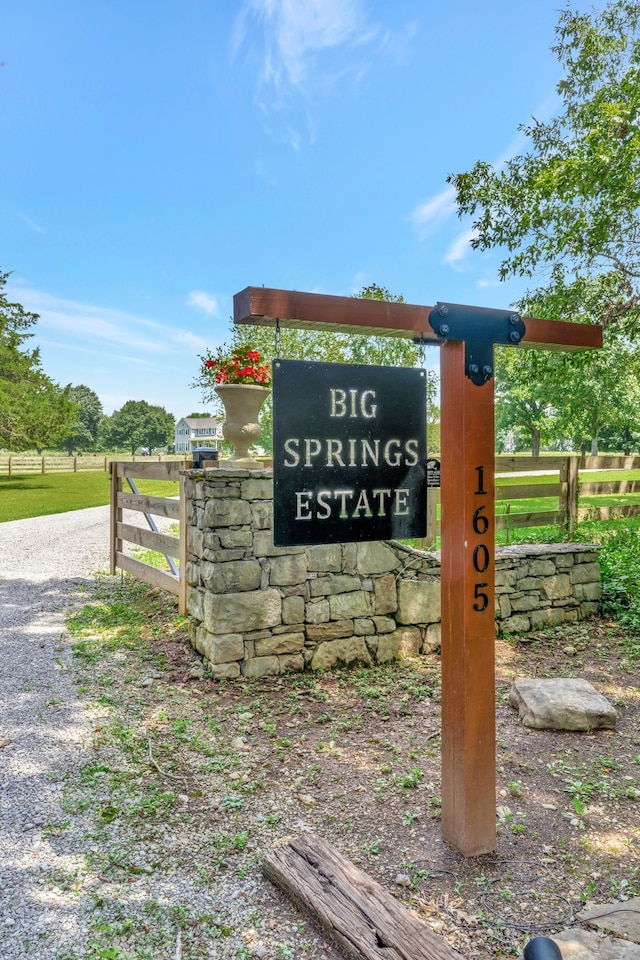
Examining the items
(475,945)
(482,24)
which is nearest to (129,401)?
(482,24)

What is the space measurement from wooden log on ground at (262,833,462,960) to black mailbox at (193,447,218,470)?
3220 millimetres

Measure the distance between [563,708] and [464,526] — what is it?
198 centimetres

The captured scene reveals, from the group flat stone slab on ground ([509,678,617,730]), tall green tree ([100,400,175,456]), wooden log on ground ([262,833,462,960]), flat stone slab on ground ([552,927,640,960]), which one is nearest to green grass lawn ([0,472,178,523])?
flat stone slab on ground ([509,678,617,730])

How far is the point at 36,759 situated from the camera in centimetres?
293

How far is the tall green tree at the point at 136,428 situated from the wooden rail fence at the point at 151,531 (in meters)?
67.0

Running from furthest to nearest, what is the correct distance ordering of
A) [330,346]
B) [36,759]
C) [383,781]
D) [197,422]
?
[197,422] < [330,346] < [36,759] < [383,781]

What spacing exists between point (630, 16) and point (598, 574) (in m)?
7.48

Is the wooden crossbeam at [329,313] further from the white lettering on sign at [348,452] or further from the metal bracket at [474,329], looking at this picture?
the white lettering on sign at [348,452]

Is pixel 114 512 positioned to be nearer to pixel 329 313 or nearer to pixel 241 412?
pixel 241 412

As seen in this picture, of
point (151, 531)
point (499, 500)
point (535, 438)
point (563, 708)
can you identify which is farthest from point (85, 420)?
point (563, 708)

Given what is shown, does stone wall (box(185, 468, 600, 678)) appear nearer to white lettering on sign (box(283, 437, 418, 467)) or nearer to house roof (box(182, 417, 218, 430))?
white lettering on sign (box(283, 437, 418, 467))

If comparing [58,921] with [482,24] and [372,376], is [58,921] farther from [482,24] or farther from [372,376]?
[482,24]

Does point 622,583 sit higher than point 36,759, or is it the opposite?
point 622,583

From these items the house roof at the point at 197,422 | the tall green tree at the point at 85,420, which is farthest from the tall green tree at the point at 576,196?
the tall green tree at the point at 85,420
